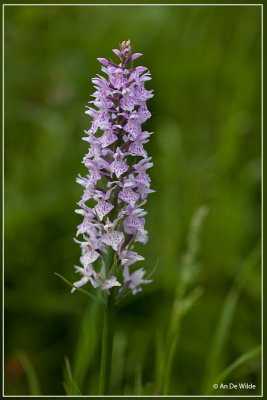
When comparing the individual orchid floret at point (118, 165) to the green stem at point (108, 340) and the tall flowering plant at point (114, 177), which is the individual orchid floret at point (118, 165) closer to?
the tall flowering plant at point (114, 177)

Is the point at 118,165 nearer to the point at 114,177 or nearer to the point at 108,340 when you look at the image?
the point at 114,177

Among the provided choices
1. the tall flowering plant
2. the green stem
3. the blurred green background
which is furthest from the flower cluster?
the blurred green background

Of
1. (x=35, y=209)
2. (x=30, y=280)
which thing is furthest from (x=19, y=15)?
(x=30, y=280)

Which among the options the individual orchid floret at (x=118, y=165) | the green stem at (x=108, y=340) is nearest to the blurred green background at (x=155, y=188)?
the green stem at (x=108, y=340)

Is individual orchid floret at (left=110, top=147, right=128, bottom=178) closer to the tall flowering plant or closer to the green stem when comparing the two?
the tall flowering plant

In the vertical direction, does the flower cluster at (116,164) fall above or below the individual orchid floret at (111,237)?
above

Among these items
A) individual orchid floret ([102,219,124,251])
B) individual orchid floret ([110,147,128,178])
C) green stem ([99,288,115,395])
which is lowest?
green stem ([99,288,115,395])

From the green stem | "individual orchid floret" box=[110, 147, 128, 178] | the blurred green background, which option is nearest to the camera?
"individual orchid floret" box=[110, 147, 128, 178]
